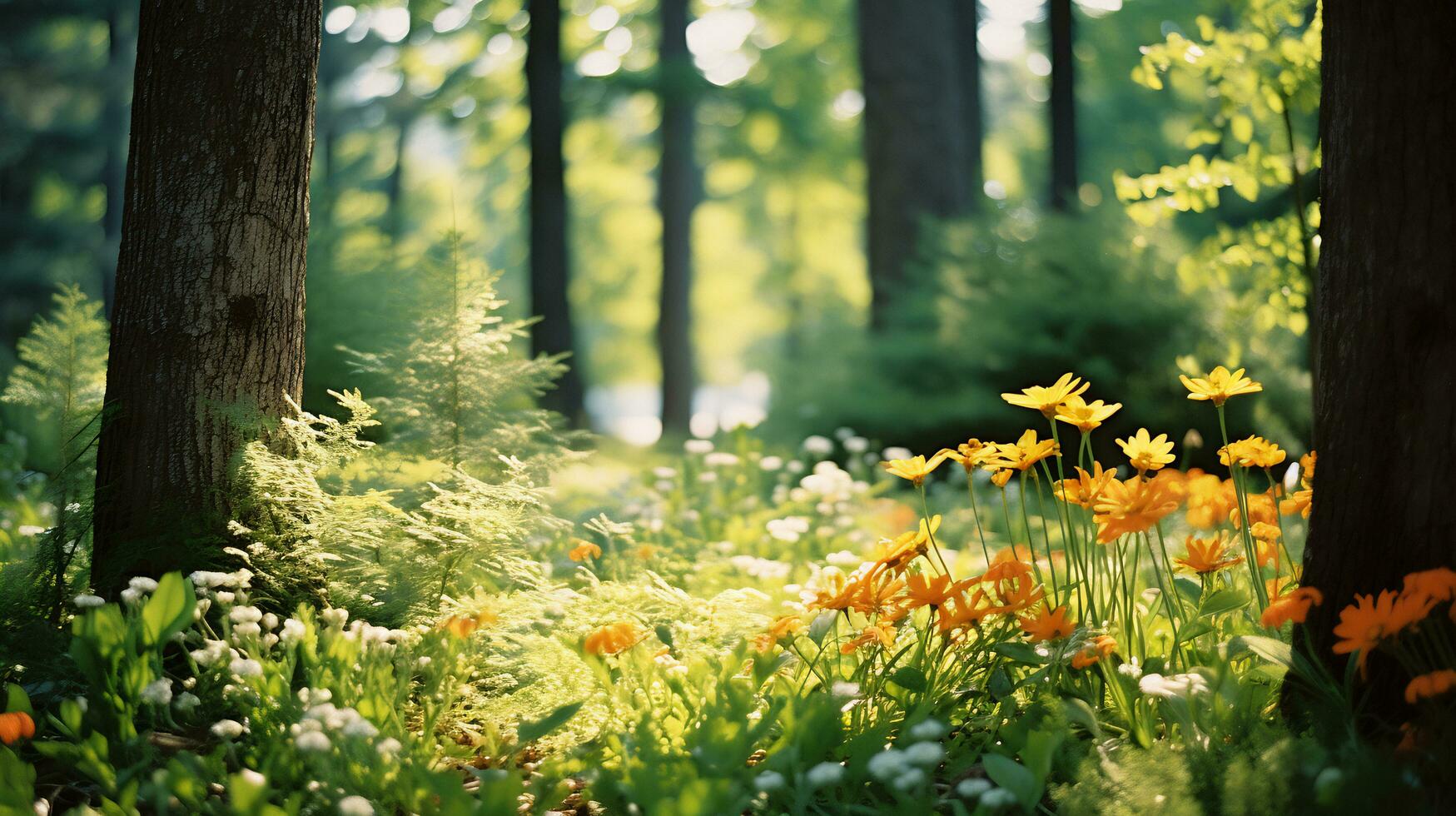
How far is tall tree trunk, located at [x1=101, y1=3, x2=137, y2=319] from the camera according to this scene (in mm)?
10688

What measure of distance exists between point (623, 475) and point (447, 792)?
4.07 metres

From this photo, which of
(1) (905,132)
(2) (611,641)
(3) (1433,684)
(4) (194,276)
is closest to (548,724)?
(2) (611,641)

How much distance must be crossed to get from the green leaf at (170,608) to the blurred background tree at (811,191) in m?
1.34

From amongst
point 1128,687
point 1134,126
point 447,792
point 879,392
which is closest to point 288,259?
point 447,792

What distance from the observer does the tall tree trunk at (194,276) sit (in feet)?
8.84

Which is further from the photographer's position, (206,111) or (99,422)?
(99,422)

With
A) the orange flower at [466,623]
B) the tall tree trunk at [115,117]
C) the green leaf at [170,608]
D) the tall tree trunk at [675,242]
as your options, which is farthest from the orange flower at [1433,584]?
the tall tree trunk at [675,242]

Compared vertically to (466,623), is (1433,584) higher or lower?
higher

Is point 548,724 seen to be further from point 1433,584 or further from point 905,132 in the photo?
point 905,132

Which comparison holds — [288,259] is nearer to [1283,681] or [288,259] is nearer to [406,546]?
[406,546]

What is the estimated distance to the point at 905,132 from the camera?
877 cm

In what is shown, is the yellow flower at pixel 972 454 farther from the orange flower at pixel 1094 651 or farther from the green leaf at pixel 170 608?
the green leaf at pixel 170 608

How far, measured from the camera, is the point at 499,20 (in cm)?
1121

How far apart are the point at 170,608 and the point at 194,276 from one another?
103cm
